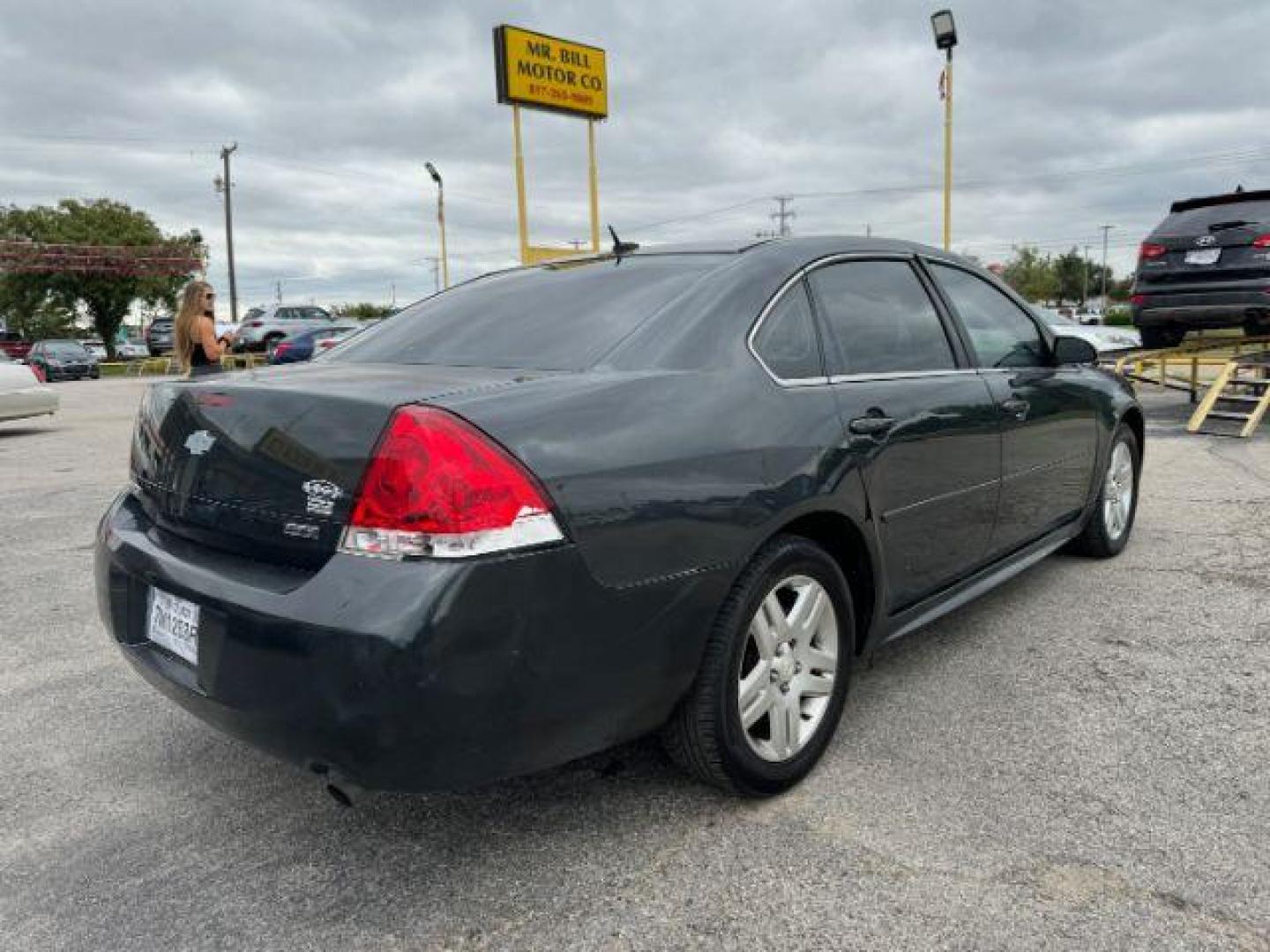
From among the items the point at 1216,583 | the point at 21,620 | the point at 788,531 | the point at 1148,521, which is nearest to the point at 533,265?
the point at 788,531

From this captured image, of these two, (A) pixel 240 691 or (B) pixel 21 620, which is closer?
(A) pixel 240 691

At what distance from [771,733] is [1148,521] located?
162 inches

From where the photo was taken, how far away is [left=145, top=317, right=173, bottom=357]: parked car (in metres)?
38.5

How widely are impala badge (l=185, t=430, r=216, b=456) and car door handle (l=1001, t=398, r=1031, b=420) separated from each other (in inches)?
103

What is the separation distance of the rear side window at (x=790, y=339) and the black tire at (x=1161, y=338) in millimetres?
9770

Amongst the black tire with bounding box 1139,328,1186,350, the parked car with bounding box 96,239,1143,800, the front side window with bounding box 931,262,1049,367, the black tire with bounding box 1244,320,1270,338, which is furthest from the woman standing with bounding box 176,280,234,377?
the black tire with bounding box 1139,328,1186,350

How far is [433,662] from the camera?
181 centimetres

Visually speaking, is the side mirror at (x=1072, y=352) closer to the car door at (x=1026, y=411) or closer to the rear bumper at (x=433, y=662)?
the car door at (x=1026, y=411)

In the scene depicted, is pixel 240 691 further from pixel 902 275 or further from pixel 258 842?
pixel 902 275

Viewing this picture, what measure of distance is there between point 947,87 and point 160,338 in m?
32.7

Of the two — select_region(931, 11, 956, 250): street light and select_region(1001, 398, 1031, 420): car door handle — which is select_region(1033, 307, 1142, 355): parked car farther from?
select_region(1001, 398, 1031, 420): car door handle

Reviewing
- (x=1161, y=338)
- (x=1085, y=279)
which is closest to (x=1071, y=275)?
(x=1085, y=279)

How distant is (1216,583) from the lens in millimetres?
4273

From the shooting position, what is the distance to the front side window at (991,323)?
140 inches
